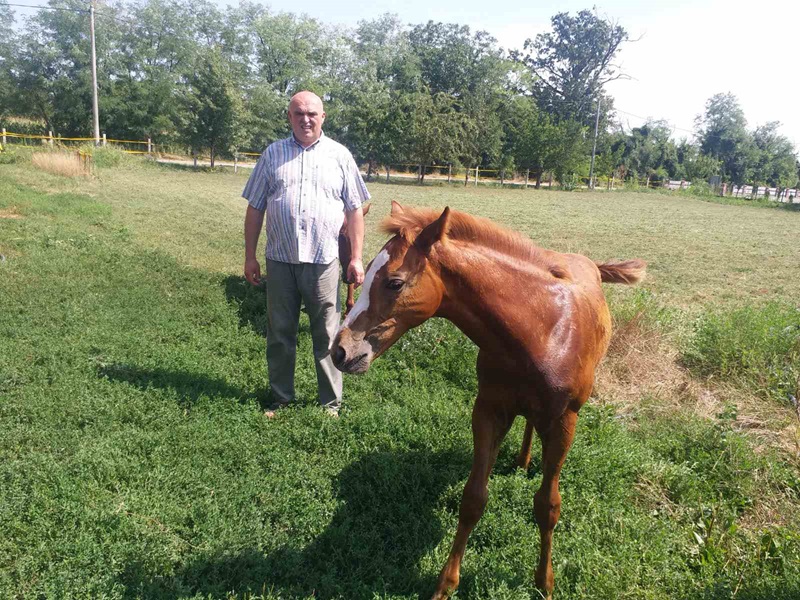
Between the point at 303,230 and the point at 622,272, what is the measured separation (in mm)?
2384

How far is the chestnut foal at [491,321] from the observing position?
2102 mm

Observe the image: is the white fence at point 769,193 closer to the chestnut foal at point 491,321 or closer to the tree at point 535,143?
the tree at point 535,143

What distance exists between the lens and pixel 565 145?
40781 mm

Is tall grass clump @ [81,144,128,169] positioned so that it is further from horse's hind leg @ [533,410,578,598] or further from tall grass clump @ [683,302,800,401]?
horse's hind leg @ [533,410,578,598]

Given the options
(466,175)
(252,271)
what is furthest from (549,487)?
(466,175)

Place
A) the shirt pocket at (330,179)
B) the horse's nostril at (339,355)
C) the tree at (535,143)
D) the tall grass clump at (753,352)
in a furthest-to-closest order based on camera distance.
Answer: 1. the tree at (535,143)
2. the tall grass clump at (753,352)
3. the shirt pocket at (330,179)
4. the horse's nostril at (339,355)

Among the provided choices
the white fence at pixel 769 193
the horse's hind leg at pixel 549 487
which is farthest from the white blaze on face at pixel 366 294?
the white fence at pixel 769 193

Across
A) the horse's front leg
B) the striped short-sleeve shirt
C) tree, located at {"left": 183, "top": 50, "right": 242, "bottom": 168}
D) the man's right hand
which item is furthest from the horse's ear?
tree, located at {"left": 183, "top": 50, "right": 242, "bottom": 168}

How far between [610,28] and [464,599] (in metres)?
61.2

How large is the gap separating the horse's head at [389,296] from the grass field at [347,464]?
1.21 metres

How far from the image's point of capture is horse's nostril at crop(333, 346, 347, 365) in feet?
6.79

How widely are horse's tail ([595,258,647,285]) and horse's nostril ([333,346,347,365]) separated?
2595mm

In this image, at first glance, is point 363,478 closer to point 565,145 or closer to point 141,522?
point 141,522

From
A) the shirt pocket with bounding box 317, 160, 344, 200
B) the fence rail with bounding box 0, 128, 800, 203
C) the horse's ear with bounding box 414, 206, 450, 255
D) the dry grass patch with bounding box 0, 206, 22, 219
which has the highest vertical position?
the fence rail with bounding box 0, 128, 800, 203
